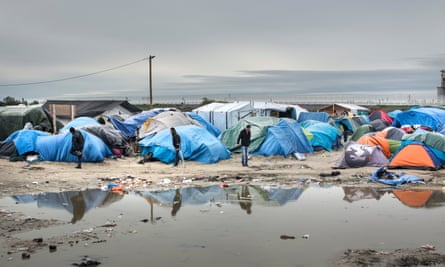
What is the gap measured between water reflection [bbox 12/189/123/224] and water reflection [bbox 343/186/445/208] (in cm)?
603

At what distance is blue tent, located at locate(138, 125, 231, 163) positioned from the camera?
20594mm

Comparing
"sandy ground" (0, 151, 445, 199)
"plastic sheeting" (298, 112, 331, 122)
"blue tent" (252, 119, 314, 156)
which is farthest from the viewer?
"plastic sheeting" (298, 112, 331, 122)

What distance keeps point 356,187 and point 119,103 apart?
2286cm

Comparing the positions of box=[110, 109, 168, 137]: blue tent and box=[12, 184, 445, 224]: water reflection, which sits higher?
box=[110, 109, 168, 137]: blue tent

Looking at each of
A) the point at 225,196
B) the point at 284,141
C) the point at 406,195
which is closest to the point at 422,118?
the point at 284,141

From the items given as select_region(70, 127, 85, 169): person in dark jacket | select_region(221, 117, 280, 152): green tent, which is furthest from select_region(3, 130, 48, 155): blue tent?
select_region(221, 117, 280, 152): green tent

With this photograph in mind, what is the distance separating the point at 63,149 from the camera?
64.1 ft

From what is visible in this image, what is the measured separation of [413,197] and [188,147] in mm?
9261

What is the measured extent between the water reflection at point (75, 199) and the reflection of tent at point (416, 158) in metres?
9.31

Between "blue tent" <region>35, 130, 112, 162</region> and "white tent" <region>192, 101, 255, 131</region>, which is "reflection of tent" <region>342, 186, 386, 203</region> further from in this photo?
"white tent" <region>192, 101, 255, 131</region>

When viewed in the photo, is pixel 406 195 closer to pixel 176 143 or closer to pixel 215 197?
pixel 215 197

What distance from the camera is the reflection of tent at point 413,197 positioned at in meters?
13.2

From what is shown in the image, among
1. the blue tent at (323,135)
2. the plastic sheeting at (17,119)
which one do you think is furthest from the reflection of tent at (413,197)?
the plastic sheeting at (17,119)

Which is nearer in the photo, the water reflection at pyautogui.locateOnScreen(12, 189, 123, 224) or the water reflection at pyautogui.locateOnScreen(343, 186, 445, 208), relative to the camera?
the water reflection at pyautogui.locateOnScreen(12, 189, 123, 224)
